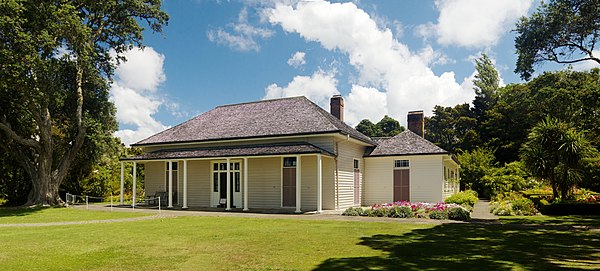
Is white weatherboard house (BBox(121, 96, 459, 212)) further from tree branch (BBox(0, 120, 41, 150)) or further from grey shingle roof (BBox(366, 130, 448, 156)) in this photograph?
tree branch (BBox(0, 120, 41, 150))

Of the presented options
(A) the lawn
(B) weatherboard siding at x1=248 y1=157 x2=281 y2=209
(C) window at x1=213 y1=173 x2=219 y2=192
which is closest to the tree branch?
(C) window at x1=213 y1=173 x2=219 y2=192

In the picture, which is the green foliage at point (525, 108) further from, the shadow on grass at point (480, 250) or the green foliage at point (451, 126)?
the shadow on grass at point (480, 250)

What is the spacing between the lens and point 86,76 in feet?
85.5

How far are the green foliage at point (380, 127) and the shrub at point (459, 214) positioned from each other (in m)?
55.5

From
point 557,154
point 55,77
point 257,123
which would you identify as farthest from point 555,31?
point 55,77

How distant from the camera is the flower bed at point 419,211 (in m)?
15.9

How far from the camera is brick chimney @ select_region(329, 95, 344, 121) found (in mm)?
27984

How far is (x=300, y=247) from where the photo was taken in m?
9.44

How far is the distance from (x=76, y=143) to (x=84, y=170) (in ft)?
14.7


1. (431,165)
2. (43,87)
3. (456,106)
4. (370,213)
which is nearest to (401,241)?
(370,213)

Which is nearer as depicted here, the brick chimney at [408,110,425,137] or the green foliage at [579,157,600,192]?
the green foliage at [579,157,600,192]

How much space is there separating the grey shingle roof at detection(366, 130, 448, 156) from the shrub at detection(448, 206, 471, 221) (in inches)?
281

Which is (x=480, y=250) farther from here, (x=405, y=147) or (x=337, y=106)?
(x=337, y=106)

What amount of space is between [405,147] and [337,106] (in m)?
5.63
